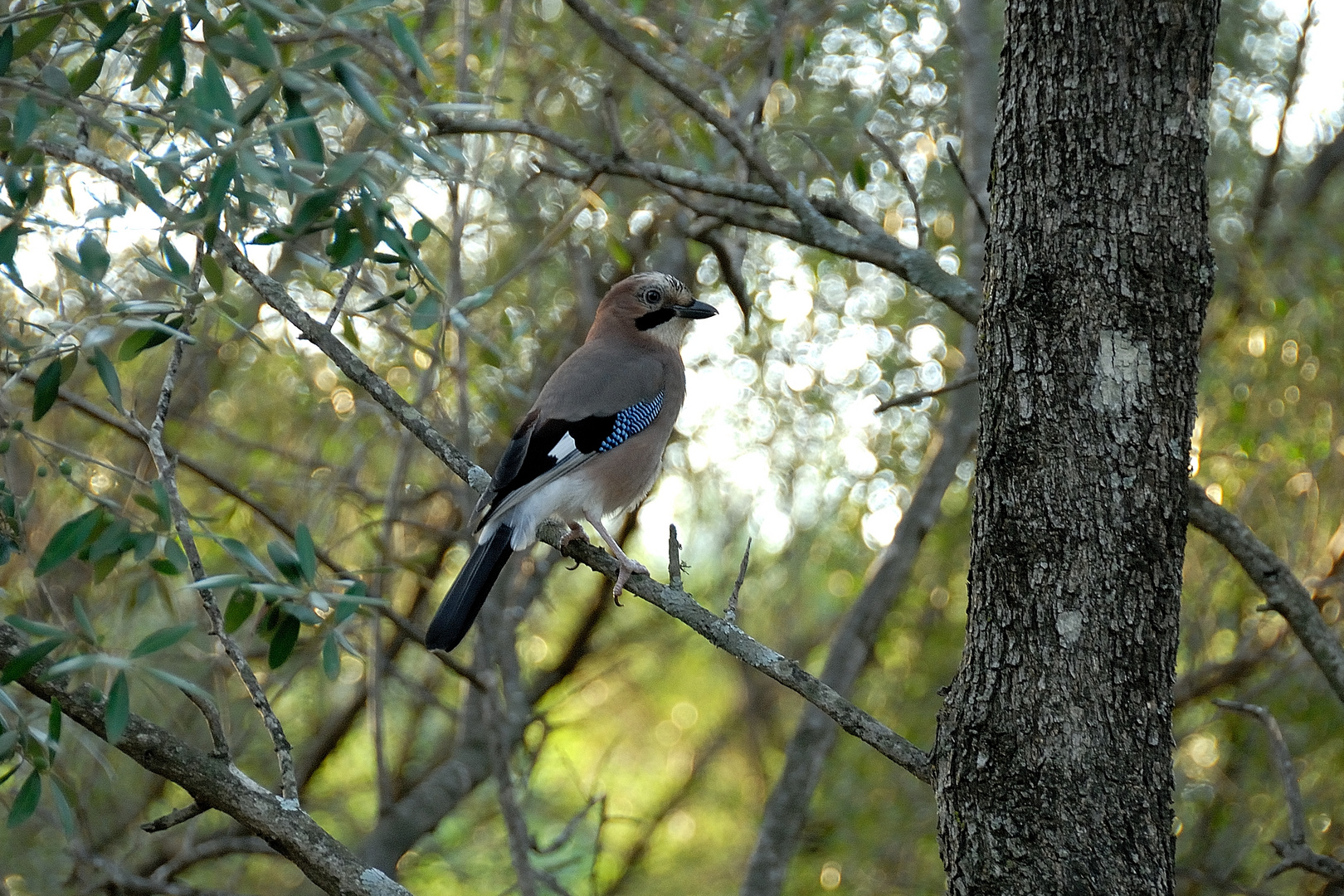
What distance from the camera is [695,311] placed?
18.6 ft

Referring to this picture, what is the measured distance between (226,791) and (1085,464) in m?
1.88

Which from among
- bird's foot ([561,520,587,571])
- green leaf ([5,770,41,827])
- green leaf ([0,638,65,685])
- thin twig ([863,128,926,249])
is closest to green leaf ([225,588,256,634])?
green leaf ([0,638,65,685])

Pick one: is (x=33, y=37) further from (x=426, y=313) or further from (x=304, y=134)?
(x=426, y=313)

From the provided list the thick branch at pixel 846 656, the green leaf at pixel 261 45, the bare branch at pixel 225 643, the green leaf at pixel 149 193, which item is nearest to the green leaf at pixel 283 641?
the bare branch at pixel 225 643

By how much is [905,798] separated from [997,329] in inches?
197

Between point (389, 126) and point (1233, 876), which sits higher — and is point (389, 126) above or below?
below

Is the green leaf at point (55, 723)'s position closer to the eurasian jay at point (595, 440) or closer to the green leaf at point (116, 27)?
the green leaf at point (116, 27)

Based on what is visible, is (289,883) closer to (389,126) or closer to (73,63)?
(73,63)

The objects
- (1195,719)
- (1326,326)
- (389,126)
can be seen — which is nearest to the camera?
(389,126)

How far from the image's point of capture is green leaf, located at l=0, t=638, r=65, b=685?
2.16 meters

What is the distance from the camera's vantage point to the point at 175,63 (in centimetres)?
271

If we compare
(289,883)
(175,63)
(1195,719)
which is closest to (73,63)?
(175,63)

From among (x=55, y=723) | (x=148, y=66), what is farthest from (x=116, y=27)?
(x=55, y=723)

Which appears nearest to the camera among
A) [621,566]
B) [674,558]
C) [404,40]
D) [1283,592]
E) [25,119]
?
[25,119]
